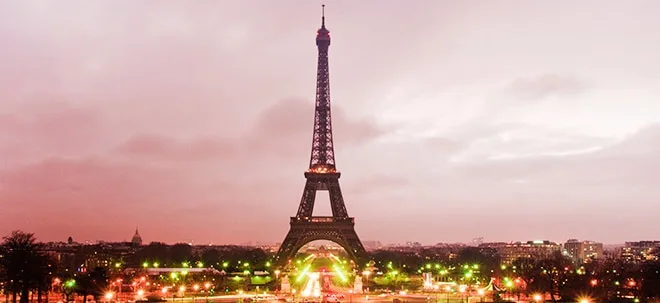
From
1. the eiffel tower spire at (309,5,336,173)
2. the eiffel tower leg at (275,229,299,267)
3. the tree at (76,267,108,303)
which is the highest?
the eiffel tower spire at (309,5,336,173)

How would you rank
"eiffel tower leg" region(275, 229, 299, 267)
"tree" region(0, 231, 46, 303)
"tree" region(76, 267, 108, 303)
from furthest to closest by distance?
"eiffel tower leg" region(275, 229, 299, 267)
"tree" region(76, 267, 108, 303)
"tree" region(0, 231, 46, 303)

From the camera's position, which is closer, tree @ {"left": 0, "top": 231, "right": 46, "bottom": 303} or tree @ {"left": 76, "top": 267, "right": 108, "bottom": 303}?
tree @ {"left": 0, "top": 231, "right": 46, "bottom": 303}

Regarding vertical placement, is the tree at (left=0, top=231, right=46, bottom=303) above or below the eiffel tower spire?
below

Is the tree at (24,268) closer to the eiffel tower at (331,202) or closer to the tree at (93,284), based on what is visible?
the tree at (93,284)

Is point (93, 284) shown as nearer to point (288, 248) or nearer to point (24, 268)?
point (24, 268)

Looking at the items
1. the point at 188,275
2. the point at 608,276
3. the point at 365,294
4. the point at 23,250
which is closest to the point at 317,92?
the point at 188,275

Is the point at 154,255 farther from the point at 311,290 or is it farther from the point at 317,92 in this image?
the point at 311,290

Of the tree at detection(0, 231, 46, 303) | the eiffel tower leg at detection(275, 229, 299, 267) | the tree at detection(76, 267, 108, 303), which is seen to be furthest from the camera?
the eiffel tower leg at detection(275, 229, 299, 267)

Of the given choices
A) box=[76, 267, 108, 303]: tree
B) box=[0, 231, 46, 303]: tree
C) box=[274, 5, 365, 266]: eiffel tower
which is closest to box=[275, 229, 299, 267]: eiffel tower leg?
box=[274, 5, 365, 266]: eiffel tower

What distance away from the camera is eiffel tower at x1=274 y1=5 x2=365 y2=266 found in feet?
344

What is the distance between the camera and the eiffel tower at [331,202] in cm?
10481

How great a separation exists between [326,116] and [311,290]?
38642mm

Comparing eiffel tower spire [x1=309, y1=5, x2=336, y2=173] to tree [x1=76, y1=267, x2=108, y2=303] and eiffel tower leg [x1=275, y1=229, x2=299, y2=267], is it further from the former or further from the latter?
tree [x1=76, y1=267, x2=108, y2=303]

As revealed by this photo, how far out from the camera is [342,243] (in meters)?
106
